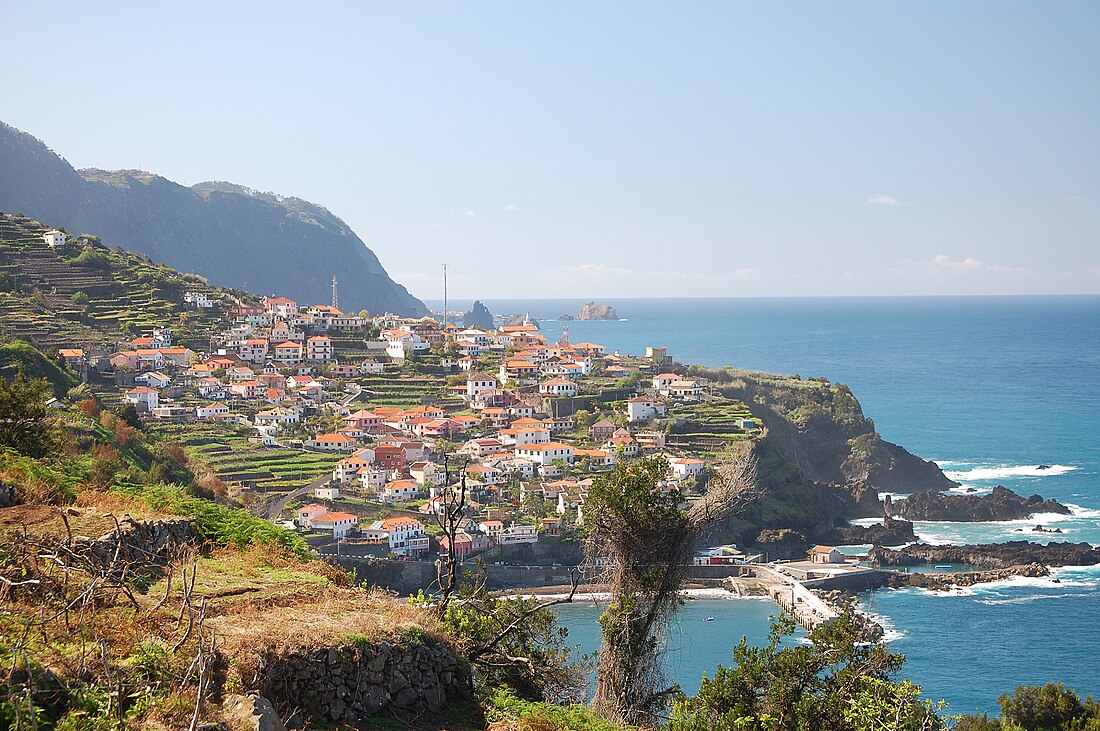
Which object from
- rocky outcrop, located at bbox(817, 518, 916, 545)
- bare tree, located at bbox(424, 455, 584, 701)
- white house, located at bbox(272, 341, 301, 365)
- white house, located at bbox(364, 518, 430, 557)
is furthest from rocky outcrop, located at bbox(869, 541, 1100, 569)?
white house, located at bbox(272, 341, 301, 365)

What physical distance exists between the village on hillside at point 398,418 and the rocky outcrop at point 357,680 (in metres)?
22.4

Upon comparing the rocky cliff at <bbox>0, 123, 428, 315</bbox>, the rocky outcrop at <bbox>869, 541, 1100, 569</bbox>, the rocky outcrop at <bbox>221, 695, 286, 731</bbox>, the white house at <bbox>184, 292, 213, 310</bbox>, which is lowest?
the rocky outcrop at <bbox>869, 541, 1100, 569</bbox>

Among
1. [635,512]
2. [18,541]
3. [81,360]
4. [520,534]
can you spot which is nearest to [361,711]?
[18,541]

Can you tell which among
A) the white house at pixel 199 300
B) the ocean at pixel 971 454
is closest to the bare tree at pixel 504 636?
the ocean at pixel 971 454

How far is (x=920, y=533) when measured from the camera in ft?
135

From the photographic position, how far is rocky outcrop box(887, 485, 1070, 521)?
42.8 m

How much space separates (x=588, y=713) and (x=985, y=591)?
30.0 meters

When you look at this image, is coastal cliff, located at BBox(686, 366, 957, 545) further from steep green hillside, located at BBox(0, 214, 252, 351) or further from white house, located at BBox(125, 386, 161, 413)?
steep green hillside, located at BBox(0, 214, 252, 351)

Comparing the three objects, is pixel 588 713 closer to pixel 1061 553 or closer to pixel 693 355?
pixel 1061 553

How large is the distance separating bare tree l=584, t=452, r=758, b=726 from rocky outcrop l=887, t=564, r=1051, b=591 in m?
27.8

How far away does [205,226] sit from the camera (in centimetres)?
14688

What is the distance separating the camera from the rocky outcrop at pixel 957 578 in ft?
109

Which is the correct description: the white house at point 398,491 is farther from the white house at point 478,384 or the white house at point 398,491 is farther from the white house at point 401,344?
the white house at point 401,344

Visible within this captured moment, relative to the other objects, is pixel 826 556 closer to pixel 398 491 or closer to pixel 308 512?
pixel 398 491
